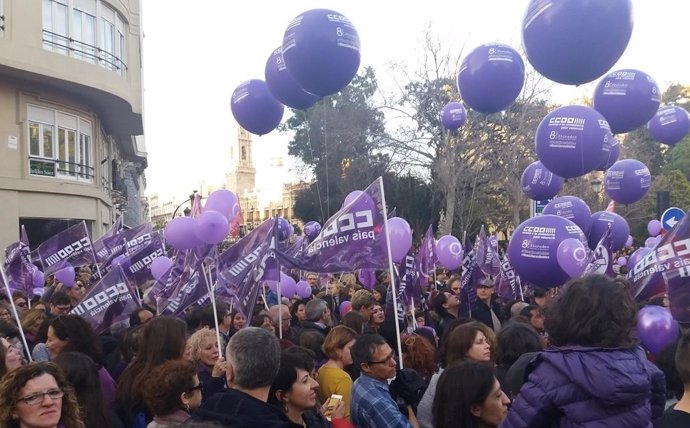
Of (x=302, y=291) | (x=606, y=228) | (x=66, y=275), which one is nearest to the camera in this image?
(x=606, y=228)

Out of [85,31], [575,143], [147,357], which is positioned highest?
[85,31]

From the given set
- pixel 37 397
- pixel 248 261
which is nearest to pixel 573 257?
pixel 248 261

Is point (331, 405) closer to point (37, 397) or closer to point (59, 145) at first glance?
point (37, 397)

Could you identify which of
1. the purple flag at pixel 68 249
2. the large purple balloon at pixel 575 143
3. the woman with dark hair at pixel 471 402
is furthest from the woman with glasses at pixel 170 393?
the purple flag at pixel 68 249

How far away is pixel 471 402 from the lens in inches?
124

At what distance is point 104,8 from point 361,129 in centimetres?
1483

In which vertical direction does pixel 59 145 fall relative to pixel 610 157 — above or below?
above

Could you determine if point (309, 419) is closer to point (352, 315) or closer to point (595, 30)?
point (352, 315)

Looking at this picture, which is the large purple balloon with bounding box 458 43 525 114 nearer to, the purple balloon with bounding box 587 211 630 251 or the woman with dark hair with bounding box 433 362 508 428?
the purple balloon with bounding box 587 211 630 251

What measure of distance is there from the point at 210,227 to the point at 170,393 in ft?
12.7

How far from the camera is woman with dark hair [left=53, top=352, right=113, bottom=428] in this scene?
11.9 ft

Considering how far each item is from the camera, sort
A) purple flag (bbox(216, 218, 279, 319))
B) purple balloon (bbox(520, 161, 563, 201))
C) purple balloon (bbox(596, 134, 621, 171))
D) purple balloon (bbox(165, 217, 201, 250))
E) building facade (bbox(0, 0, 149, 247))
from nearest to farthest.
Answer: purple flag (bbox(216, 218, 279, 319)) → purple balloon (bbox(165, 217, 201, 250)) → purple balloon (bbox(596, 134, 621, 171)) → purple balloon (bbox(520, 161, 563, 201)) → building facade (bbox(0, 0, 149, 247))

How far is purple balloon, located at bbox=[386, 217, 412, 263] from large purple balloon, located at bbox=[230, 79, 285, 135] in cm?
240

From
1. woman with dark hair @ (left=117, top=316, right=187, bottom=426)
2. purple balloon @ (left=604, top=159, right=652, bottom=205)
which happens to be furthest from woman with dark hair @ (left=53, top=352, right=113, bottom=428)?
purple balloon @ (left=604, top=159, right=652, bottom=205)
